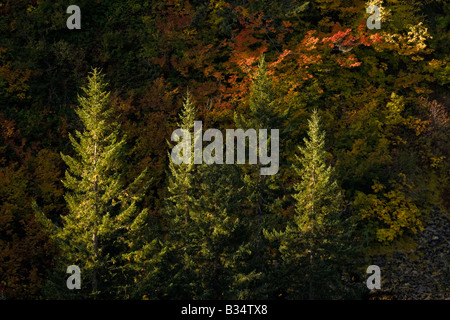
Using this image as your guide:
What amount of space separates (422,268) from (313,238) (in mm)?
7114

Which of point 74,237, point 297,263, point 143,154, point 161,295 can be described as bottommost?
point 161,295

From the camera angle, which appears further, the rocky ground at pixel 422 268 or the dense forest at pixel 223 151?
the rocky ground at pixel 422 268

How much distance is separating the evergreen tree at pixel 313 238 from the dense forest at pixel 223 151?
7cm

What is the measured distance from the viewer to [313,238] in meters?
17.0

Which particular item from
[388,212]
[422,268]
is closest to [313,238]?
[422,268]

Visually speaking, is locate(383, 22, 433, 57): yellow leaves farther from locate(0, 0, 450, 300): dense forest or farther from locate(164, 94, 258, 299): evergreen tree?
locate(164, 94, 258, 299): evergreen tree

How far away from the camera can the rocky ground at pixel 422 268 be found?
19641 mm

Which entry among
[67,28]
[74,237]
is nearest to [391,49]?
[67,28]

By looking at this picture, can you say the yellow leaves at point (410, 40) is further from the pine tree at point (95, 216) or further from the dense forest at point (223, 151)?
the pine tree at point (95, 216)

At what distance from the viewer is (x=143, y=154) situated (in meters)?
23.0

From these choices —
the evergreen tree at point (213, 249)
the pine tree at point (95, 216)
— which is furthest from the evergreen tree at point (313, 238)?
the pine tree at point (95, 216)

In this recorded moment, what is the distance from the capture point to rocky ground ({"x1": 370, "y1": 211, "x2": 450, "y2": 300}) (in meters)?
19.6
